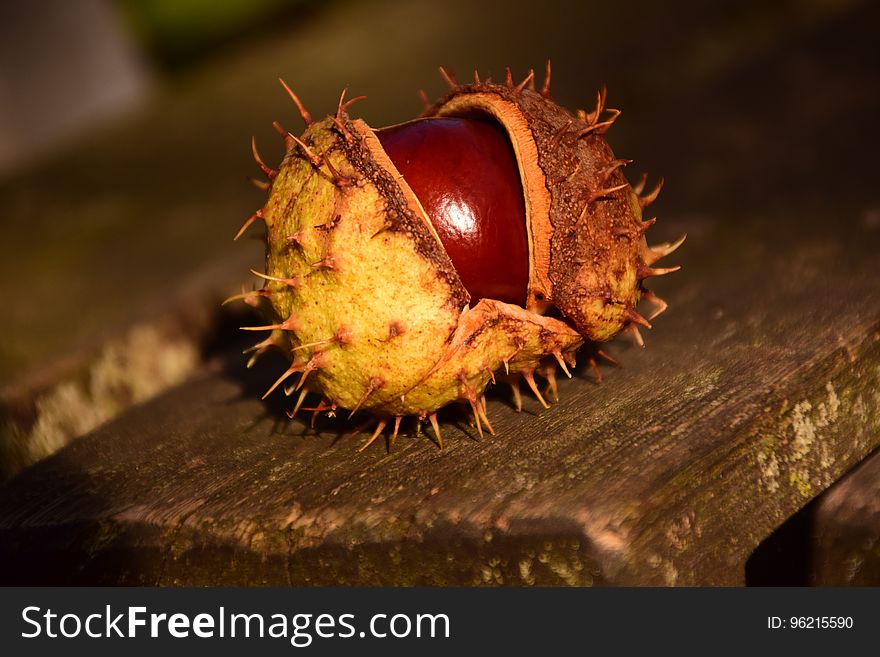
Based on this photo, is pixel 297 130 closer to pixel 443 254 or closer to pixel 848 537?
pixel 443 254

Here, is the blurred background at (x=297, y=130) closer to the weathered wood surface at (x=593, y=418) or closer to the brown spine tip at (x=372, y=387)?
the weathered wood surface at (x=593, y=418)

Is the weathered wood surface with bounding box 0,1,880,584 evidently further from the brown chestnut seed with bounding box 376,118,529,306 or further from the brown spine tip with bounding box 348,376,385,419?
the brown chestnut seed with bounding box 376,118,529,306

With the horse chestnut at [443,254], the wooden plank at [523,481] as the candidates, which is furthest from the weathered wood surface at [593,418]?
the horse chestnut at [443,254]

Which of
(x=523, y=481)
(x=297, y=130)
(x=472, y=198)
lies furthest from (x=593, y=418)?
(x=297, y=130)

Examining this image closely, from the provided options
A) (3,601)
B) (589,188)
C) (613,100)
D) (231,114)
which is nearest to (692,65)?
(613,100)

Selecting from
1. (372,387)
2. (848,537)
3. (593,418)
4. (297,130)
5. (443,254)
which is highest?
(297,130)

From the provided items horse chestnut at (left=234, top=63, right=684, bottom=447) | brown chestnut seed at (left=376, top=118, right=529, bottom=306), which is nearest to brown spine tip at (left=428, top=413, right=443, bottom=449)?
horse chestnut at (left=234, top=63, right=684, bottom=447)
